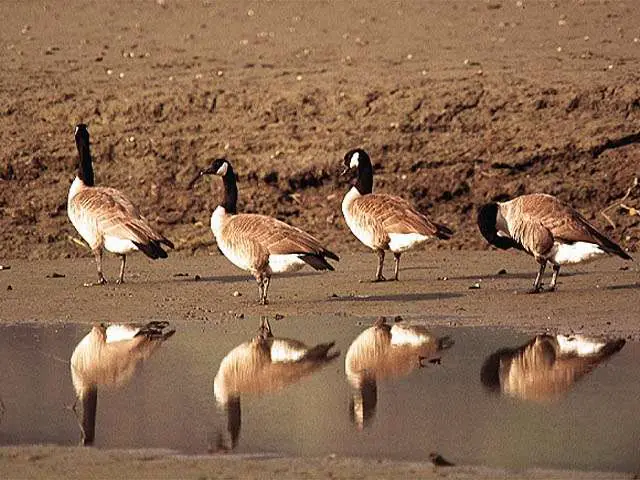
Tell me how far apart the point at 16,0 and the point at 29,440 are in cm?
1674

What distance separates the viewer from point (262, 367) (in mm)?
10867

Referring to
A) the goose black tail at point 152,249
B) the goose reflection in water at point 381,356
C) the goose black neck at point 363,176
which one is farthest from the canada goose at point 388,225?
the goose reflection in water at point 381,356

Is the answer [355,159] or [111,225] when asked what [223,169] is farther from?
[355,159]

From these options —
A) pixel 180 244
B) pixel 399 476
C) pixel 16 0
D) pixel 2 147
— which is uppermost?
pixel 16 0

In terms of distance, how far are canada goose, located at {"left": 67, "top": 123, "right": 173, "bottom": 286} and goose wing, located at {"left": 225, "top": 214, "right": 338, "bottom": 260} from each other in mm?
1063

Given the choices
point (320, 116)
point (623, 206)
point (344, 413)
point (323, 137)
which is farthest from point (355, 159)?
point (344, 413)

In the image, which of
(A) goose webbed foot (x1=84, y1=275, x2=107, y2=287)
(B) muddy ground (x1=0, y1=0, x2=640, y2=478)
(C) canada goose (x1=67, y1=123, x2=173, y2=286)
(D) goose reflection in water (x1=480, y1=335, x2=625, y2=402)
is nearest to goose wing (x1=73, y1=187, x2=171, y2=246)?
(C) canada goose (x1=67, y1=123, x2=173, y2=286)

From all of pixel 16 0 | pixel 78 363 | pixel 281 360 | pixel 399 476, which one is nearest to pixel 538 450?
pixel 399 476

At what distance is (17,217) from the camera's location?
1742 cm

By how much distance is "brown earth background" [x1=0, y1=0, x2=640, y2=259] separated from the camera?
17594 mm

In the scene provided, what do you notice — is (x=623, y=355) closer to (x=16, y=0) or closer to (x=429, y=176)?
(x=429, y=176)

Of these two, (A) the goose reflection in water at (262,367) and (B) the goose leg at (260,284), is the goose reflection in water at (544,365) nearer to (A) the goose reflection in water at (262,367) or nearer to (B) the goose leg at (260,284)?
(A) the goose reflection in water at (262,367)

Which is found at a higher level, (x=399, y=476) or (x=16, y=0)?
(x=16, y=0)

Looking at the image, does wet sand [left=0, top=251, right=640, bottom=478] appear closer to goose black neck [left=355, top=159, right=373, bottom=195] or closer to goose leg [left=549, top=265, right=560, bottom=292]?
goose leg [left=549, top=265, right=560, bottom=292]
